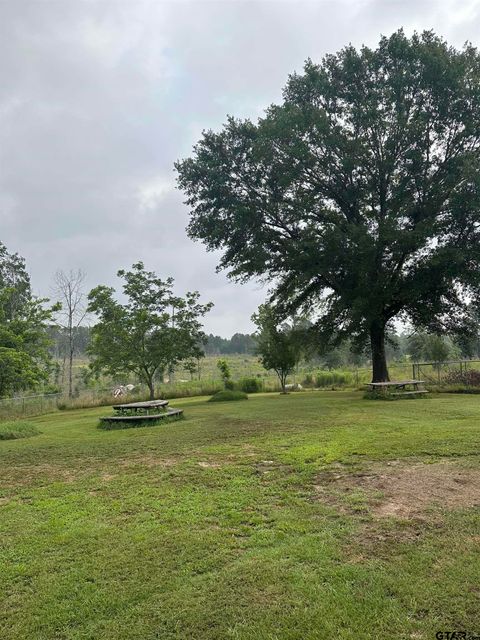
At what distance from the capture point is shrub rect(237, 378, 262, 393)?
25078 millimetres

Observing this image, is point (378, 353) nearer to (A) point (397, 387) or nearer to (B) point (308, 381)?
(A) point (397, 387)

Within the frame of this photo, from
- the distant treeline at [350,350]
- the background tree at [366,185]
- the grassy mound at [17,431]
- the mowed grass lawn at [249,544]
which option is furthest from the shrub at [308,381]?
the mowed grass lawn at [249,544]

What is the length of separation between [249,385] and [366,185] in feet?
43.1

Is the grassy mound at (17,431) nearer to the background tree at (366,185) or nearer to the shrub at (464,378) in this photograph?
the background tree at (366,185)

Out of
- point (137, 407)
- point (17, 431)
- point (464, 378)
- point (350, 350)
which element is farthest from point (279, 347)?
point (17, 431)

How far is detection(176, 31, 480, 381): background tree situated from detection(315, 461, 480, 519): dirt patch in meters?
11.8

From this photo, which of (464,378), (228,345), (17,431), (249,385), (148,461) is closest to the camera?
(148,461)

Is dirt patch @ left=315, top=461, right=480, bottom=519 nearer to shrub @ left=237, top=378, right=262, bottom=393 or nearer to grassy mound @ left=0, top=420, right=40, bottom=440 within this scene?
grassy mound @ left=0, top=420, right=40, bottom=440

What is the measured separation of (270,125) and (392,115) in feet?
16.5

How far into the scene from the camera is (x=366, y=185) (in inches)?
712

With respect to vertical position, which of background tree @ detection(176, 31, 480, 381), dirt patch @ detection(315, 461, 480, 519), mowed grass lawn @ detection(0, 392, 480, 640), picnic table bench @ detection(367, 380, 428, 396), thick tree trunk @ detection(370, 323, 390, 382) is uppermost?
background tree @ detection(176, 31, 480, 381)

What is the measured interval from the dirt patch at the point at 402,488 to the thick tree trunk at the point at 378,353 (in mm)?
14450

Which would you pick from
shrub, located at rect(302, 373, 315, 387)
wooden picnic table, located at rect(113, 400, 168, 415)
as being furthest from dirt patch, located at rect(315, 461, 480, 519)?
shrub, located at rect(302, 373, 315, 387)

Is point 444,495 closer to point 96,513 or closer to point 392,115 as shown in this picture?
point 96,513
